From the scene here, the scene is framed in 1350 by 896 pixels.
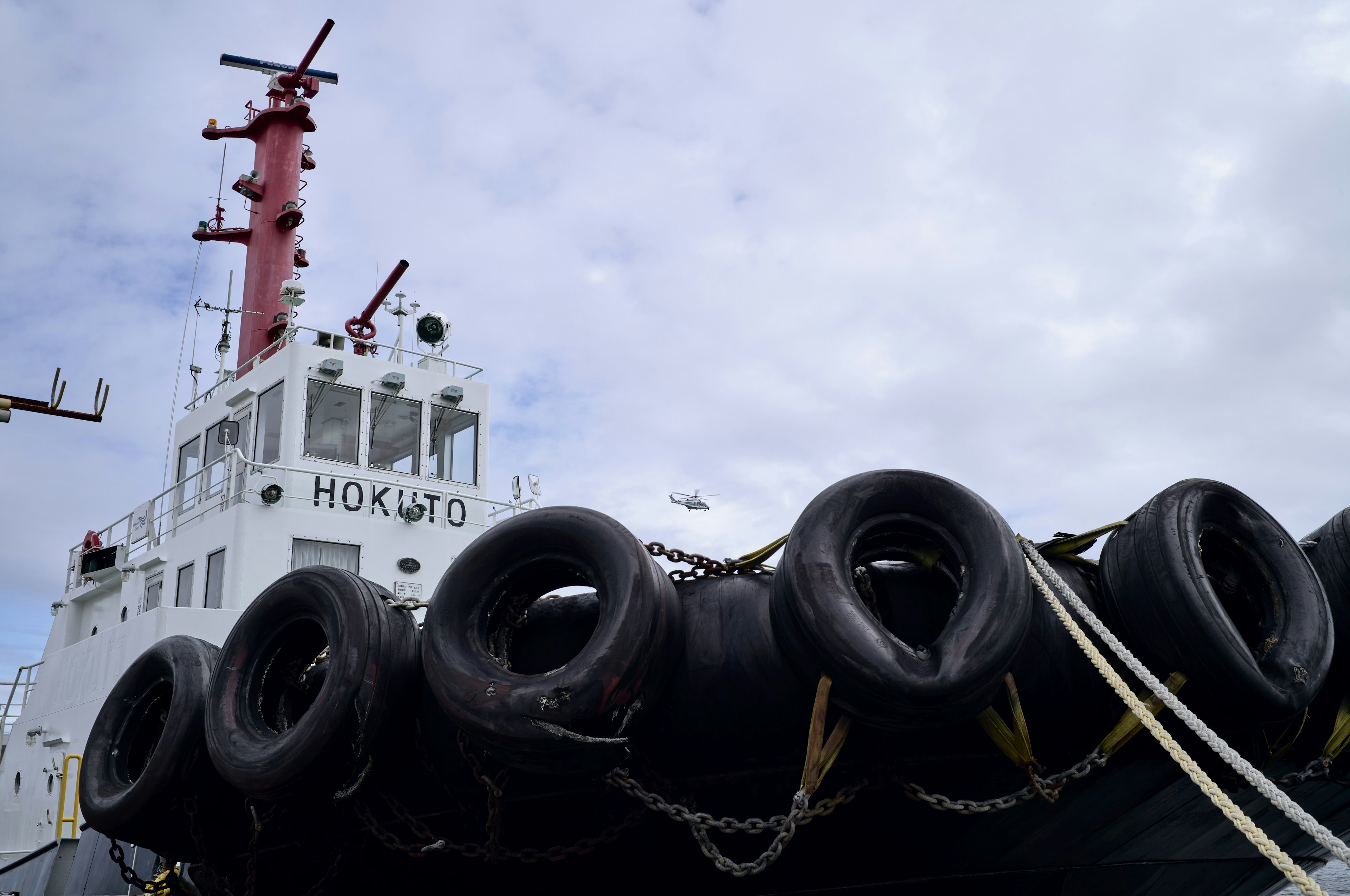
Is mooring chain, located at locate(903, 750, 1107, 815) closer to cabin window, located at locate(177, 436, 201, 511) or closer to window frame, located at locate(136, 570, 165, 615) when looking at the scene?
window frame, located at locate(136, 570, 165, 615)

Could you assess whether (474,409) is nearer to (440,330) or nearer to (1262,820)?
(440,330)

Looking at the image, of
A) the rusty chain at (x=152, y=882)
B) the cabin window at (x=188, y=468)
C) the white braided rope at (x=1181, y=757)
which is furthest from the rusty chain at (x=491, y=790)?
the cabin window at (x=188, y=468)

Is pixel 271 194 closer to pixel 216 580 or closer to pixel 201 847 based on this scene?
pixel 216 580

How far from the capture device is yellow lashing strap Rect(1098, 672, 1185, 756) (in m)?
3.80

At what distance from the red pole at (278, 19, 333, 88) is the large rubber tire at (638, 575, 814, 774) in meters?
15.7

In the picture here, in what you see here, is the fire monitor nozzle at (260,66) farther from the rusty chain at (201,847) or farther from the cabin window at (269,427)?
the rusty chain at (201,847)

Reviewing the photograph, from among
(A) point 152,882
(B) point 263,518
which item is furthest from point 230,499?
(A) point 152,882

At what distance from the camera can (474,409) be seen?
1357cm

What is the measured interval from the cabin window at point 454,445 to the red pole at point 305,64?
7389 millimetres

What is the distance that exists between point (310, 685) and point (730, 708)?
2.04 m

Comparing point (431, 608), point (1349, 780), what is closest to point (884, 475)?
point (431, 608)

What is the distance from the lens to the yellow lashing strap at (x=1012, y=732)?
3732mm

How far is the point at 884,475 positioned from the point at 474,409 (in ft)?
33.6

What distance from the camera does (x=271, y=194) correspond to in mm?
16484
